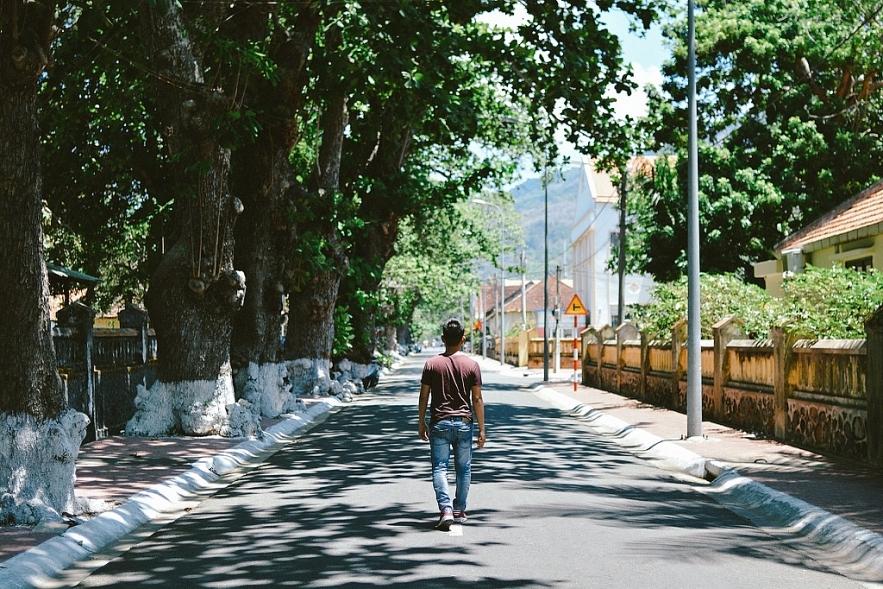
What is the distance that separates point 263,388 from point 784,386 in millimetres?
10575

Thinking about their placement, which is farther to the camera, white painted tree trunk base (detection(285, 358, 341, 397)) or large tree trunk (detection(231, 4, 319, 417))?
white painted tree trunk base (detection(285, 358, 341, 397))

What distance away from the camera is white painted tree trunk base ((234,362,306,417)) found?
21.8 m

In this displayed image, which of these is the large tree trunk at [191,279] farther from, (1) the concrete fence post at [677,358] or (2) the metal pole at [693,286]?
(1) the concrete fence post at [677,358]

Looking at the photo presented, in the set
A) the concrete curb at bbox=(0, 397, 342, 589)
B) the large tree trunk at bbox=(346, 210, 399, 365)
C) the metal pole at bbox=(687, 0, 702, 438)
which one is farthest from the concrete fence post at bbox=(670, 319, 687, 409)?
the large tree trunk at bbox=(346, 210, 399, 365)

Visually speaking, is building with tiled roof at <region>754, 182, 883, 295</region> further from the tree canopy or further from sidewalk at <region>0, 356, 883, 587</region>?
sidewalk at <region>0, 356, 883, 587</region>

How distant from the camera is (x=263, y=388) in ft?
72.6

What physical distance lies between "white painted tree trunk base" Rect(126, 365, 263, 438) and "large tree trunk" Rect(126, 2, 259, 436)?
16 millimetres

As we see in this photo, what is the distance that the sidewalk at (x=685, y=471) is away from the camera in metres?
8.58

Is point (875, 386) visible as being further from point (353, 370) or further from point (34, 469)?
point (353, 370)

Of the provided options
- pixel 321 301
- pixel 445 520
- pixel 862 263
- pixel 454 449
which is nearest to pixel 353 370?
pixel 321 301

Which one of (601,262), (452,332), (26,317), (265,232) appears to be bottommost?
(452,332)

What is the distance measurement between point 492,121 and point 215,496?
23.2 metres

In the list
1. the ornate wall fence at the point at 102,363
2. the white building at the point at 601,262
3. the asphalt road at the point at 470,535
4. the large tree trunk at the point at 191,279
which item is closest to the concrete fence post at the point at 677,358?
the asphalt road at the point at 470,535

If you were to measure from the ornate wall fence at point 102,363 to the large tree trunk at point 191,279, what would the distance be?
70 centimetres
